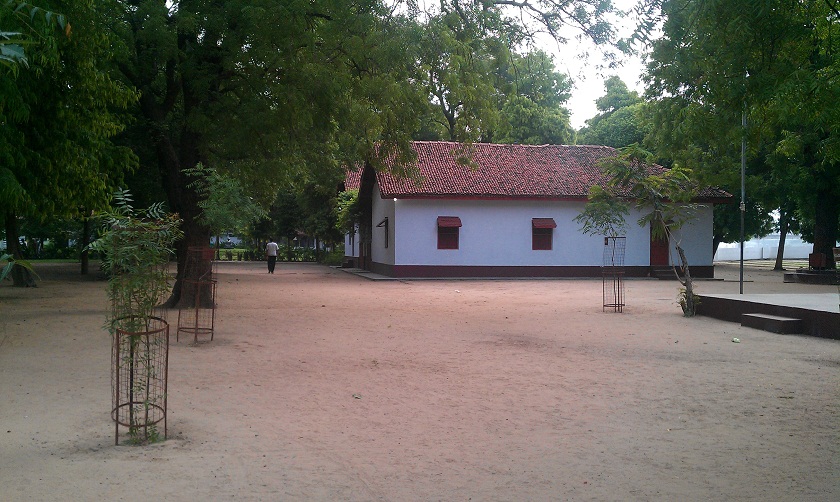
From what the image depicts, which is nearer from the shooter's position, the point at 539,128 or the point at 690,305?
the point at 690,305

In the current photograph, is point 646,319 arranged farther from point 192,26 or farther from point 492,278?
point 492,278

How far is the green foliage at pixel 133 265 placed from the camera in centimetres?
564

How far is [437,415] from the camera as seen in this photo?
6.95 metres

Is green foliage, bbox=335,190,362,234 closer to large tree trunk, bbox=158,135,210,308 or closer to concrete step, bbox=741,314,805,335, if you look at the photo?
large tree trunk, bbox=158,135,210,308

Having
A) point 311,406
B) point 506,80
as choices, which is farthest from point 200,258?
point 311,406

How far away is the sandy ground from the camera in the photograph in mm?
4973

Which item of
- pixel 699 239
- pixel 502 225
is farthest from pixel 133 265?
pixel 699 239

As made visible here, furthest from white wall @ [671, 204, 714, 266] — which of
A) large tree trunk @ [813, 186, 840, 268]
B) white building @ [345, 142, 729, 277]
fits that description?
large tree trunk @ [813, 186, 840, 268]

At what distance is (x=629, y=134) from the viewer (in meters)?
42.8

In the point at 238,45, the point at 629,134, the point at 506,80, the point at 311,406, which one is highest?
the point at 629,134

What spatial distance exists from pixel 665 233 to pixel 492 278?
48.0ft

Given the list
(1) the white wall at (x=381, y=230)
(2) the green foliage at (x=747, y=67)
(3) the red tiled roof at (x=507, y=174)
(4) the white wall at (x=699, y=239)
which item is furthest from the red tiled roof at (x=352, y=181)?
(2) the green foliage at (x=747, y=67)

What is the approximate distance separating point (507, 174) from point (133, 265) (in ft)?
87.2

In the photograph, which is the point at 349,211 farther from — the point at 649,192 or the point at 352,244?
the point at 649,192
